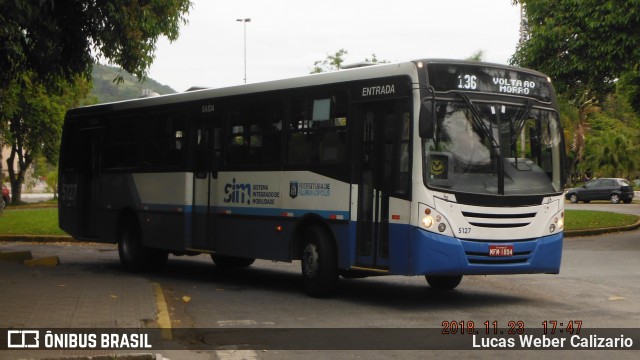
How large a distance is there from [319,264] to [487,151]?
2826 millimetres

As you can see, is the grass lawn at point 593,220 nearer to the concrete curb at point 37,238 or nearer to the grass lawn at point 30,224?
the concrete curb at point 37,238

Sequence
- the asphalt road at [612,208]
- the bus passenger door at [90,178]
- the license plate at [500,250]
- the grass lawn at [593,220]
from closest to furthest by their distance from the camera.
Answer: the license plate at [500,250] → the bus passenger door at [90,178] → the grass lawn at [593,220] → the asphalt road at [612,208]

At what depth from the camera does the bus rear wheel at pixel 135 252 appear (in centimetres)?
1831

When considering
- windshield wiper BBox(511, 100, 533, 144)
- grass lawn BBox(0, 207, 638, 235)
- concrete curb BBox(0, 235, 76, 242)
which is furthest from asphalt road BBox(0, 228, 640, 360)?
grass lawn BBox(0, 207, 638, 235)

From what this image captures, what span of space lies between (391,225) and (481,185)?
125cm

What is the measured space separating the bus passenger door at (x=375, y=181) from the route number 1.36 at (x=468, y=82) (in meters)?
0.89

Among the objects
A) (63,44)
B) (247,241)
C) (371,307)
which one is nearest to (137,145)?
(63,44)

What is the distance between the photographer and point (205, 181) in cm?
1631

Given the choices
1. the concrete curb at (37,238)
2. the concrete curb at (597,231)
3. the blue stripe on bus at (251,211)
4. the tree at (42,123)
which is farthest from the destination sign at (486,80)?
the tree at (42,123)

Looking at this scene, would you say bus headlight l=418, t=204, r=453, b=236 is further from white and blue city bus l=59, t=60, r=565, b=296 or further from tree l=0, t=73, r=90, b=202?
tree l=0, t=73, r=90, b=202

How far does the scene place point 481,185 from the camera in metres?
12.3

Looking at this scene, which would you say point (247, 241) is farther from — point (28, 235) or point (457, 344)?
Result: point (28, 235)

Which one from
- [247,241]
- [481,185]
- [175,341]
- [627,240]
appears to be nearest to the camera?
[175,341]

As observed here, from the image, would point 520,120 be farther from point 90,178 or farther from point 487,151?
point 90,178
